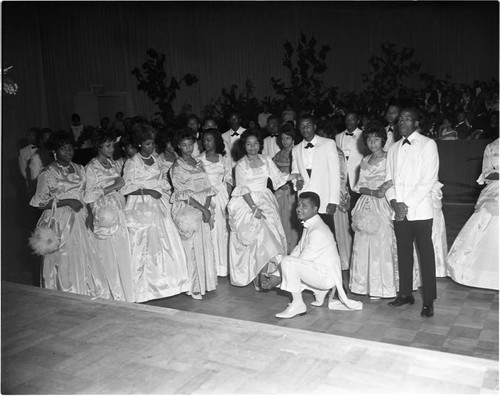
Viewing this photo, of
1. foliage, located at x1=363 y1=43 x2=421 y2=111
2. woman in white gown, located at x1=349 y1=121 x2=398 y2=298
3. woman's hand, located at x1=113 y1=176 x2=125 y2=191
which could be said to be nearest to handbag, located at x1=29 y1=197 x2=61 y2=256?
woman's hand, located at x1=113 y1=176 x2=125 y2=191

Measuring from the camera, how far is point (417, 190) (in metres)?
4.30

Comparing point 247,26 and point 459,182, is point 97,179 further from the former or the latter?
point 247,26

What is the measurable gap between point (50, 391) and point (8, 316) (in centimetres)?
125

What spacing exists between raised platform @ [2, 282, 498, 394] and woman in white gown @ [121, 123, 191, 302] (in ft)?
3.51

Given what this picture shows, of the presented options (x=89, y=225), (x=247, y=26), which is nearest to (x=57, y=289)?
(x=89, y=225)

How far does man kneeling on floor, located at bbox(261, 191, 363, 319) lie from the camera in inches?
173

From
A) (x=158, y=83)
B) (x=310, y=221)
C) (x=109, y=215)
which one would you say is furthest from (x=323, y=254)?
(x=158, y=83)

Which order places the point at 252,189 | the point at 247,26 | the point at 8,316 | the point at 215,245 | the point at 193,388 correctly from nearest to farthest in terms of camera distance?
the point at 193,388, the point at 8,316, the point at 252,189, the point at 215,245, the point at 247,26

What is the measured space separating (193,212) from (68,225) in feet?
3.39

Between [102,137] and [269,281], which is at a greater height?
[102,137]

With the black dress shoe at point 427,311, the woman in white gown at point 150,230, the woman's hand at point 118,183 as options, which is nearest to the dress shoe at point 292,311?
the black dress shoe at point 427,311

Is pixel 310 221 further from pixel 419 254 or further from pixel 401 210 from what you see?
pixel 419 254

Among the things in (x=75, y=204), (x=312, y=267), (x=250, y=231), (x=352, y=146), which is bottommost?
(x=312, y=267)

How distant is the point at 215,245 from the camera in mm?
5684
